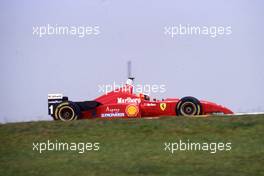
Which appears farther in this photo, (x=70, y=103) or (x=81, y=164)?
(x=70, y=103)

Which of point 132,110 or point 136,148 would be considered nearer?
point 136,148

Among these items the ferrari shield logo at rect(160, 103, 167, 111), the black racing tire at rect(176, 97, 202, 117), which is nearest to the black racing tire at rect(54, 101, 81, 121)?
the ferrari shield logo at rect(160, 103, 167, 111)

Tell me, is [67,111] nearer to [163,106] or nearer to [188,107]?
[163,106]

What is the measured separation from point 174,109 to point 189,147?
4.71 metres

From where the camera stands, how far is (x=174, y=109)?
50.6 ft

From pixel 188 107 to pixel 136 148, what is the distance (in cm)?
478

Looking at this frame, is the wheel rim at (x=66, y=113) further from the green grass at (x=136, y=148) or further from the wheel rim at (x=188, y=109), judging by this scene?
the wheel rim at (x=188, y=109)

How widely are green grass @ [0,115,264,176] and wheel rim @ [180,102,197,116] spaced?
206 centimetres

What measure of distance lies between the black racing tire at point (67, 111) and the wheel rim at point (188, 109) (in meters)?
3.02

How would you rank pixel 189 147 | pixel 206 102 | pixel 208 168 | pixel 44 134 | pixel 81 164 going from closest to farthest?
pixel 208 168 < pixel 81 164 < pixel 189 147 < pixel 44 134 < pixel 206 102

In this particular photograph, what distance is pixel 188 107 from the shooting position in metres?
15.1

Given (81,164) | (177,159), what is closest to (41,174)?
(81,164)

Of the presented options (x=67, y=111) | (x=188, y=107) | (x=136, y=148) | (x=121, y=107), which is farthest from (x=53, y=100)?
(x=136, y=148)

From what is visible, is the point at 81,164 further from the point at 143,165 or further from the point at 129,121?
the point at 129,121
